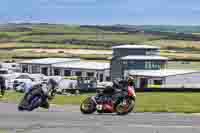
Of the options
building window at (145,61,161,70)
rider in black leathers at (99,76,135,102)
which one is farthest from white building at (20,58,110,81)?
rider in black leathers at (99,76,135,102)

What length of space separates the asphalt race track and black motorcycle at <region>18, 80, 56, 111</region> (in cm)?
34

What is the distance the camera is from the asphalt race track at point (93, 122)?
48.5 feet

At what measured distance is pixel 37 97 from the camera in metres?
19.8

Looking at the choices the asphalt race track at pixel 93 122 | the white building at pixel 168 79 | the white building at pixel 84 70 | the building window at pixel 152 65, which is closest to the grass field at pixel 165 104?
the asphalt race track at pixel 93 122

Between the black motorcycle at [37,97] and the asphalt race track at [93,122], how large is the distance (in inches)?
13.3

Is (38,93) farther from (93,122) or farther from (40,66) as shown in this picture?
(40,66)

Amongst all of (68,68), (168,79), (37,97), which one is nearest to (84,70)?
(68,68)

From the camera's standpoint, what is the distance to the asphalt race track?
1477 cm

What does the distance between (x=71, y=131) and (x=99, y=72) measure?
55.7 meters

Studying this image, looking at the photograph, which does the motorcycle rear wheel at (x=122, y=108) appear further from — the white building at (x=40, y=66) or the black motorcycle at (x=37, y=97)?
the white building at (x=40, y=66)

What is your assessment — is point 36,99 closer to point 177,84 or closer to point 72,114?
point 72,114

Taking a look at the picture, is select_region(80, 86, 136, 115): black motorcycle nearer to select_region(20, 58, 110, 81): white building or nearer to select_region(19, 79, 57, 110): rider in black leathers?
select_region(19, 79, 57, 110): rider in black leathers

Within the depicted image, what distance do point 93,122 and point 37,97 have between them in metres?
4.03

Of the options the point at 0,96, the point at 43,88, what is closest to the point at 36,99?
the point at 43,88
